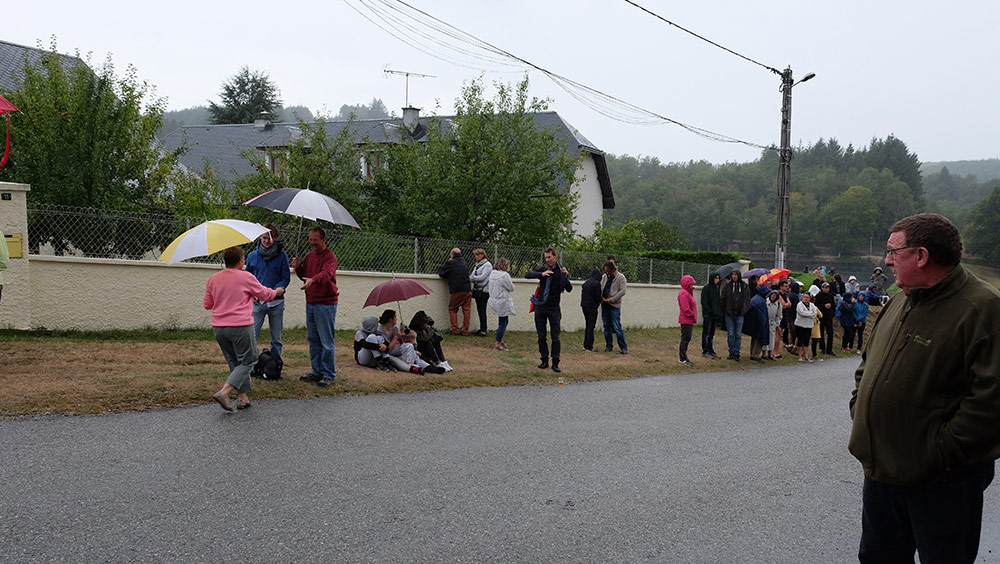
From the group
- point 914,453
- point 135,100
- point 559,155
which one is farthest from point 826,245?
point 914,453

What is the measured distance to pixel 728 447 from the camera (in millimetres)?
7551

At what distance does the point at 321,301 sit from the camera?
9.67m

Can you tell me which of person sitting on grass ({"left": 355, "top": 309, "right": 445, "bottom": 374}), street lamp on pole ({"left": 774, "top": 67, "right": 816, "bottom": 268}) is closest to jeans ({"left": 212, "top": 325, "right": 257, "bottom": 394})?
person sitting on grass ({"left": 355, "top": 309, "right": 445, "bottom": 374})

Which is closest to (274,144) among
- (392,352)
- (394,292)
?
(394,292)

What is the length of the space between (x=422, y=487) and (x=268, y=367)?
470 centimetres

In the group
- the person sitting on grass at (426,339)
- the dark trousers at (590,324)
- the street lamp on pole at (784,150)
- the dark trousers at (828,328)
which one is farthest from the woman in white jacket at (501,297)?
the street lamp on pole at (784,150)

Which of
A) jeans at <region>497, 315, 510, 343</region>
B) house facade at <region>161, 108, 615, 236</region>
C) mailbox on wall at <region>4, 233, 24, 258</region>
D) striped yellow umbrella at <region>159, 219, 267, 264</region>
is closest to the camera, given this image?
striped yellow umbrella at <region>159, 219, 267, 264</region>

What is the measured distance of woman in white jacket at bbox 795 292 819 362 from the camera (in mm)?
18094

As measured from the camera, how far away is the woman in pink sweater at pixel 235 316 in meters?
7.95

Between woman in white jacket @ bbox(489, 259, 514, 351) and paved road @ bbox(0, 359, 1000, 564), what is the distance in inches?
257

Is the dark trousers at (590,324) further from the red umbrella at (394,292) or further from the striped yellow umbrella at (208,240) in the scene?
the striped yellow umbrella at (208,240)

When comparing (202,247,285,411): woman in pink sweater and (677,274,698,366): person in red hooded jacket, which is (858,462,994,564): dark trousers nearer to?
(202,247,285,411): woman in pink sweater

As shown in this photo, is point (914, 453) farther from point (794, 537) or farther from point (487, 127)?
point (487, 127)

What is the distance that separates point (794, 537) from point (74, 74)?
1579 cm
